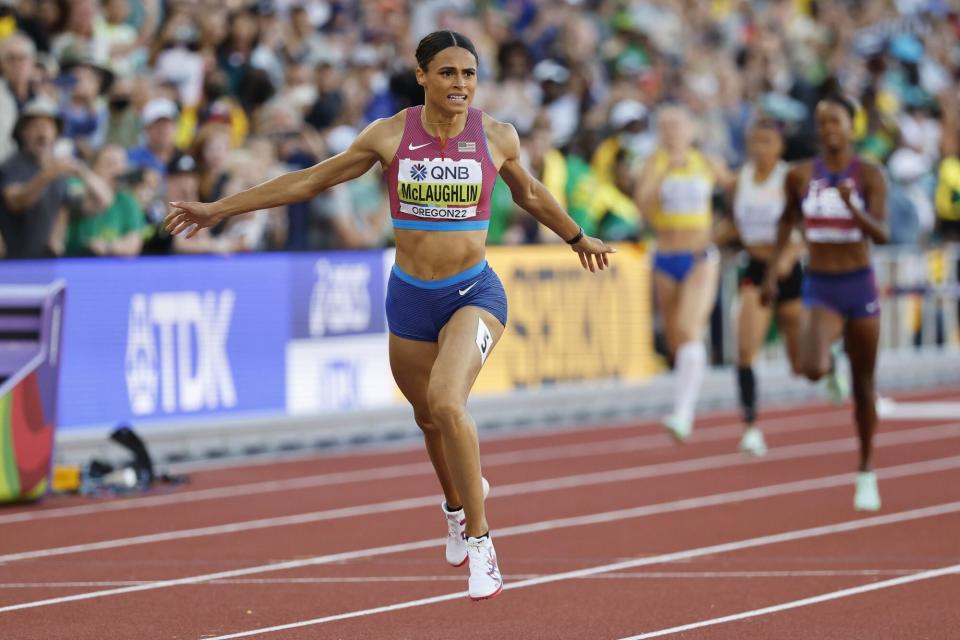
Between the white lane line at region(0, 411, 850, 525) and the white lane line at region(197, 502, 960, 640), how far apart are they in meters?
3.52

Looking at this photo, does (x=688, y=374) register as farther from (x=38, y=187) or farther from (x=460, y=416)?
(x=460, y=416)

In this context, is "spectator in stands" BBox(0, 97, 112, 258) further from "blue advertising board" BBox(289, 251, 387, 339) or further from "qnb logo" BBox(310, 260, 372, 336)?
"qnb logo" BBox(310, 260, 372, 336)

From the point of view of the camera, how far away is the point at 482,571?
6.70m

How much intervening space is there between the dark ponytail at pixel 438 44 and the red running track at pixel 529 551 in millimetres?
2264

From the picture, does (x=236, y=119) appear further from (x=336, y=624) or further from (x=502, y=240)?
(x=336, y=624)

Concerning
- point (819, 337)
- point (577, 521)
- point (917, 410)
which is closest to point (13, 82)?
point (577, 521)

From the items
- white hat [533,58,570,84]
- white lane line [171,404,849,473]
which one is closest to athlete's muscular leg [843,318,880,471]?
white lane line [171,404,849,473]

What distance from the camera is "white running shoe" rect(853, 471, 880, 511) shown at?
10234 mm

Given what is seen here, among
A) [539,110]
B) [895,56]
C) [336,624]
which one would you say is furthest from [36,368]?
[895,56]

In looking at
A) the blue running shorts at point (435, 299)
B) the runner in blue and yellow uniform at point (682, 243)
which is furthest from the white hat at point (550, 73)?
the blue running shorts at point (435, 299)

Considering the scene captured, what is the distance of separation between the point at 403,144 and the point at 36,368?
4459 millimetres

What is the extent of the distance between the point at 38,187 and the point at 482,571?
6343mm

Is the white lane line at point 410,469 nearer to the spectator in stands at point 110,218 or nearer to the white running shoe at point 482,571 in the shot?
the spectator in stands at point 110,218

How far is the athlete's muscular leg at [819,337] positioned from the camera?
413 inches
